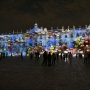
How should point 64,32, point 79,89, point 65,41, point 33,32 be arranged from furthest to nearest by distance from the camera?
point 33,32 → point 64,32 → point 65,41 → point 79,89

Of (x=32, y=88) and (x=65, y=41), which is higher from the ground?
(x=65, y=41)

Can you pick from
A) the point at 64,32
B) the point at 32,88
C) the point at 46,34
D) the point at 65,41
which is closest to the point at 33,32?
the point at 46,34

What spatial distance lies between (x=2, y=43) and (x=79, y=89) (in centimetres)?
16499

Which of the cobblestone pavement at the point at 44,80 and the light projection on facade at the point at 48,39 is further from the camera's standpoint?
the light projection on facade at the point at 48,39

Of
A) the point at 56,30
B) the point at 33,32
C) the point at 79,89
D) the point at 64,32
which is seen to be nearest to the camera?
the point at 79,89

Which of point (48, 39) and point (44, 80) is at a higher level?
point (48, 39)

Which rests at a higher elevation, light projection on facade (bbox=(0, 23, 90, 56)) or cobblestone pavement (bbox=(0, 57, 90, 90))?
light projection on facade (bbox=(0, 23, 90, 56))

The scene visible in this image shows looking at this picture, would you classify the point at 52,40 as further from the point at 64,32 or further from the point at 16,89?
the point at 16,89

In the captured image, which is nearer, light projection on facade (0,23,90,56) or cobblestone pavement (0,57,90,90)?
cobblestone pavement (0,57,90,90)

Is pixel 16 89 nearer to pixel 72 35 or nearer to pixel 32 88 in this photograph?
pixel 32 88

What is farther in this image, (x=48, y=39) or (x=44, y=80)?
(x=48, y=39)

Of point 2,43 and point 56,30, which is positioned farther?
point 2,43

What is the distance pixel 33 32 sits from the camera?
167750mm

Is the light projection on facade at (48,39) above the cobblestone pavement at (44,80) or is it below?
above
